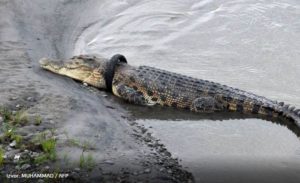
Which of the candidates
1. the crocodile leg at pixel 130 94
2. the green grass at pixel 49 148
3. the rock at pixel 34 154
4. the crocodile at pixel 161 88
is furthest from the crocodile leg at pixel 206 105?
the rock at pixel 34 154

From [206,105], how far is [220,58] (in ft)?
6.36

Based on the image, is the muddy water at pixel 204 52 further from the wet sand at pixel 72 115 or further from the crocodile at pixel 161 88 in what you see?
the crocodile at pixel 161 88

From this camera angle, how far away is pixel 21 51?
31.3 feet

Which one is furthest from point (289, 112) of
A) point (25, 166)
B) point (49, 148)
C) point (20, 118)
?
point (25, 166)

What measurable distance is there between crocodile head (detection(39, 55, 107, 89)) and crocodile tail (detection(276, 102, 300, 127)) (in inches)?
118

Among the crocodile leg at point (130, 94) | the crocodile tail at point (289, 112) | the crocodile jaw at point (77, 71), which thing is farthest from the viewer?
the crocodile jaw at point (77, 71)

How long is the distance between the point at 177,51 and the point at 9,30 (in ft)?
11.0

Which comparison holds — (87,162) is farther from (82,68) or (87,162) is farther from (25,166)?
(82,68)

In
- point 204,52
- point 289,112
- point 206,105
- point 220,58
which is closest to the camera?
point 289,112

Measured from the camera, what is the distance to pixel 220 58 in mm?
10023

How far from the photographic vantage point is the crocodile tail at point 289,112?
25.5 feet

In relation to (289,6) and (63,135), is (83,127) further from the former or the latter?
(289,6)

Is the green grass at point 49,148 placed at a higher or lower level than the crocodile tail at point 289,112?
lower

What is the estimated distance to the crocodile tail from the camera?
7763 mm
